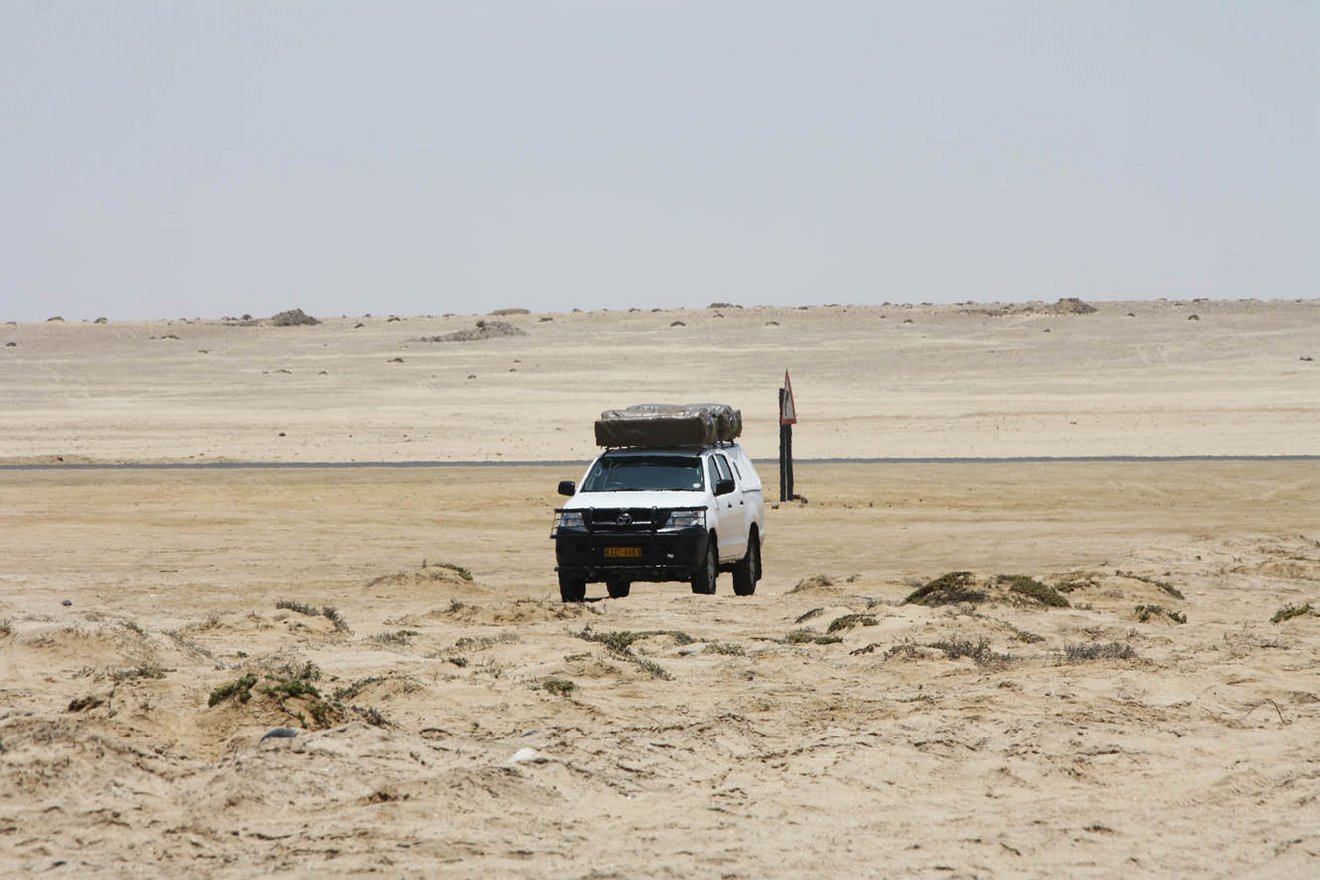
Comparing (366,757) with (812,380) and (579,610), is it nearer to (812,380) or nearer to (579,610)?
(579,610)

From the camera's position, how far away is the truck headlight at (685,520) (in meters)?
20.0

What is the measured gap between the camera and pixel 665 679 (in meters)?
13.9

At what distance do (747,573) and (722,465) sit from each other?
4.29 feet

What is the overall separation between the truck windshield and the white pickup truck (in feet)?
0.04

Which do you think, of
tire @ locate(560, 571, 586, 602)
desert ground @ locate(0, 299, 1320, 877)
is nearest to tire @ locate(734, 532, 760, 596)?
desert ground @ locate(0, 299, 1320, 877)

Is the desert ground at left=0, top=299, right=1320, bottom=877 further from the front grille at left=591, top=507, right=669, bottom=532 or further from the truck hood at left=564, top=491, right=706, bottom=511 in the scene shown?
the truck hood at left=564, top=491, right=706, bottom=511

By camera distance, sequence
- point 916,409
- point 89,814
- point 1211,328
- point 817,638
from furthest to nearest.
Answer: point 1211,328 → point 916,409 → point 817,638 → point 89,814

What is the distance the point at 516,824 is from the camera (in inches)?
366

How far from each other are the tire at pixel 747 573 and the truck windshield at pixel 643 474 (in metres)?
1.40

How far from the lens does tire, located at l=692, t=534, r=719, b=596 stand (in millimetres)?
20188

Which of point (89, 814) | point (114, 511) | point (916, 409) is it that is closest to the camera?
point (89, 814)

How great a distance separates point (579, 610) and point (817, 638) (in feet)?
11.0

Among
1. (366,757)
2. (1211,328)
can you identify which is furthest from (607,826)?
(1211,328)

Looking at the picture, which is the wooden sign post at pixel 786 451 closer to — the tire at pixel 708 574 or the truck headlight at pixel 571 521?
the tire at pixel 708 574
